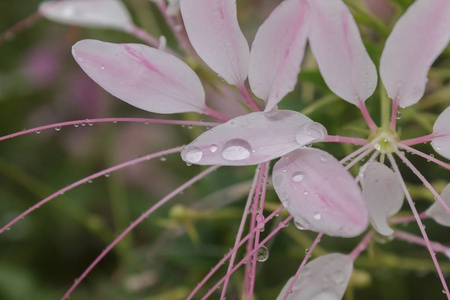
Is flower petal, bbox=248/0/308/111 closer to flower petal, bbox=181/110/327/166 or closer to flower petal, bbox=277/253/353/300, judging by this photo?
flower petal, bbox=181/110/327/166

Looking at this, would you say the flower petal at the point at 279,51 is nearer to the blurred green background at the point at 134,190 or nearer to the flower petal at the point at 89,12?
the blurred green background at the point at 134,190

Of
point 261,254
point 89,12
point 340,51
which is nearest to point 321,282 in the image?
point 261,254

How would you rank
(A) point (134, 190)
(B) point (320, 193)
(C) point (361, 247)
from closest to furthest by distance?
1. (B) point (320, 193)
2. (C) point (361, 247)
3. (A) point (134, 190)

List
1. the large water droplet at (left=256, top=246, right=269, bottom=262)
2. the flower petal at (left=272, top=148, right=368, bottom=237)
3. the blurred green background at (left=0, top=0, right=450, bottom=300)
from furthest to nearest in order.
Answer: the blurred green background at (left=0, top=0, right=450, bottom=300) < the large water droplet at (left=256, top=246, right=269, bottom=262) < the flower petal at (left=272, top=148, right=368, bottom=237)

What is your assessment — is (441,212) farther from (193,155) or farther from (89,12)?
(89,12)

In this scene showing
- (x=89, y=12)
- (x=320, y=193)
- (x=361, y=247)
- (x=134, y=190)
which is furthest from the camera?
(x=134, y=190)

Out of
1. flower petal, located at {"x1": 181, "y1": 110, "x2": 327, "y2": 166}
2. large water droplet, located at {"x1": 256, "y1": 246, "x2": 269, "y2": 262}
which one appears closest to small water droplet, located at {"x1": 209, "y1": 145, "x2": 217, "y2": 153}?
flower petal, located at {"x1": 181, "y1": 110, "x2": 327, "y2": 166}

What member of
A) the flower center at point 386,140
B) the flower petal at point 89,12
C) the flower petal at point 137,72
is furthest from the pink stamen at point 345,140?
the flower petal at point 89,12

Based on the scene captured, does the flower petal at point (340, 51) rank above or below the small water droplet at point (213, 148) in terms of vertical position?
above
